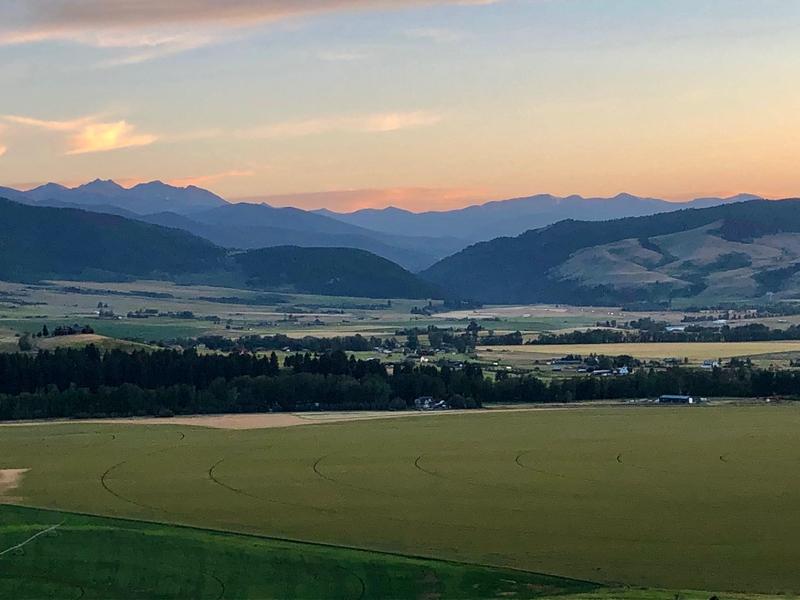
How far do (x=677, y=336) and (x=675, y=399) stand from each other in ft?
185

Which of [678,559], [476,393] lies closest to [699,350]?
[476,393]

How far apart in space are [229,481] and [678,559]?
21.0 m

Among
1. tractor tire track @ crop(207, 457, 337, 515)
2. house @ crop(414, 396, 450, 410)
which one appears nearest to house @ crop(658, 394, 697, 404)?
house @ crop(414, 396, 450, 410)

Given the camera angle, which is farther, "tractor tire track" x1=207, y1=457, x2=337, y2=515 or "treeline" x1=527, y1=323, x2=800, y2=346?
"treeline" x1=527, y1=323, x2=800, y2=346

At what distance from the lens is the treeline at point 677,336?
139 m

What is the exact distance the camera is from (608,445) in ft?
205

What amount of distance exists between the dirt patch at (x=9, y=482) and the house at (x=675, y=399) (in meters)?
43.5

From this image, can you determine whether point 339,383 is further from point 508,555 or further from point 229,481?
point 508,555

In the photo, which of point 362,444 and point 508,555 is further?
point 362,444

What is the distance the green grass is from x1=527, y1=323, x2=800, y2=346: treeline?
327ft

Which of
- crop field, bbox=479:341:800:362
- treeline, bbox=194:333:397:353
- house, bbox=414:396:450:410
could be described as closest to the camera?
house, bbox=414:396:450:410

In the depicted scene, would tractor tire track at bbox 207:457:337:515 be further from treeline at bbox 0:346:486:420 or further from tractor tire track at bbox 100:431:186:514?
treeline at bbox 0:346:486:420

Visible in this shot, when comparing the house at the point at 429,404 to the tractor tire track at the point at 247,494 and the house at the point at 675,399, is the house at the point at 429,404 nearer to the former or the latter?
the house at the point at 675,399

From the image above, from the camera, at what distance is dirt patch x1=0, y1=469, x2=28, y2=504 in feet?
160
